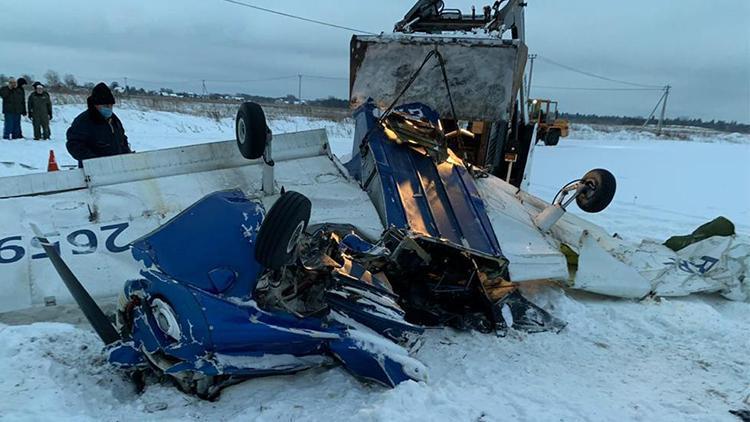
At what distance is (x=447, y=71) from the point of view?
6.11m

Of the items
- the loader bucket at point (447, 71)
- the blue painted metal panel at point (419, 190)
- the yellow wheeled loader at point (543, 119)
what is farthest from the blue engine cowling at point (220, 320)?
the yellow wheeled loader at point (543, 119)

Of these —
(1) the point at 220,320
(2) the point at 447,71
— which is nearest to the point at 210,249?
(1) the point at 220,320

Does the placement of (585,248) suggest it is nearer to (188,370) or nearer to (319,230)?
(319,230)

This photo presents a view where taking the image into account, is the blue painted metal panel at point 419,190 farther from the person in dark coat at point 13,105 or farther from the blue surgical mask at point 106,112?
the person in dark coat at point 13,105

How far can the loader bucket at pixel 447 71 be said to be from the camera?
588 centimetres

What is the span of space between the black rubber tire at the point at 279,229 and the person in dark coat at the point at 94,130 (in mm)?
3474

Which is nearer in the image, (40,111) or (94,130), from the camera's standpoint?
(94,130)

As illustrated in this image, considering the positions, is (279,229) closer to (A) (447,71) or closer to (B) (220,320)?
(B) (220,320)

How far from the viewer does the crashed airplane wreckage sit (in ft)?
8.73

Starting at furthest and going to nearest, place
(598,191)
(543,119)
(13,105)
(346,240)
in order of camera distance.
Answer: (13,105), (543,119), (598,191), (346,240)

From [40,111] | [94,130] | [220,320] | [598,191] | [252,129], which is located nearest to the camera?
[220,320]

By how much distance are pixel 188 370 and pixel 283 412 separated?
51 cm

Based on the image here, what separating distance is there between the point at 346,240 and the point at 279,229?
4.07ft

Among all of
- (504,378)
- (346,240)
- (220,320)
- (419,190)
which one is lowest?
(504,378)
